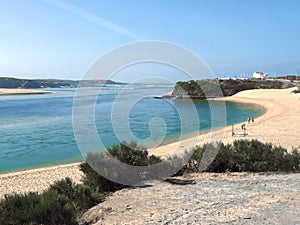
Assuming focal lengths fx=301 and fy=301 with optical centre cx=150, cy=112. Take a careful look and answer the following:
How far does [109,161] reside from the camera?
670cm

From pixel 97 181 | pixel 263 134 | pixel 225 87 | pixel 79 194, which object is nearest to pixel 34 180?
pixel 97 181

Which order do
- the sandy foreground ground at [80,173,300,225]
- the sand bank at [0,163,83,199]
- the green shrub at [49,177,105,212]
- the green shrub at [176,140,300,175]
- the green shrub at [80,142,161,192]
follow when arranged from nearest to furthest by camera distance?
the sandy foreground ground at [80,173,300,225] < the green shrub at [49,177,105,212] < the green shrub at [80,142,161,192] < the green shrub at [176,140,300,175] < the sand bank at [0,163,83,199]

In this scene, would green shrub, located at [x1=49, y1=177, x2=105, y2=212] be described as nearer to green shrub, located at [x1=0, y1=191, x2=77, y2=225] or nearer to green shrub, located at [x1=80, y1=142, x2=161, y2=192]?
green shrub, located at [x1=80, y1=142, x2=161, y2=192]

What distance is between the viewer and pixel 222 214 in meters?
4.36

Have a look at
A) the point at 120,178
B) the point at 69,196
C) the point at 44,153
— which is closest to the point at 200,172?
the point at 120,178

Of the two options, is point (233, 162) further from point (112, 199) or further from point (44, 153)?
point (44, 153)

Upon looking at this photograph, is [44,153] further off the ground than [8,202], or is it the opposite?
[8,202]

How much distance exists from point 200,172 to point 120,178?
1991 mm

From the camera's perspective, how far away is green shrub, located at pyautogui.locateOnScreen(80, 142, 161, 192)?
21.1 ft

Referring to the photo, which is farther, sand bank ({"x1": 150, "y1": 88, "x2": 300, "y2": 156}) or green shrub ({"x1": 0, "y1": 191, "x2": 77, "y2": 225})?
sand bank ({"x1": 150, "y1": 88, "x2": 300, "y2": 156})

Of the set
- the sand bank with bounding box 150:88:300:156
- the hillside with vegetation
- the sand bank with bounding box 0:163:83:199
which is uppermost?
the hillside with vegetation

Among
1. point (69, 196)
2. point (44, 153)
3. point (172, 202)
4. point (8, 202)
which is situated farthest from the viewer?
point (44, 153)

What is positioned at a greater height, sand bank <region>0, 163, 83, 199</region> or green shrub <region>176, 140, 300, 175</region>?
green shrub <region>176, 140, 300, 175</region>

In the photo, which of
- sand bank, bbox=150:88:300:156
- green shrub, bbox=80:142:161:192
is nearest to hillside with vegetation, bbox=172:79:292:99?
sand bank, bbox=150:88:300:156
